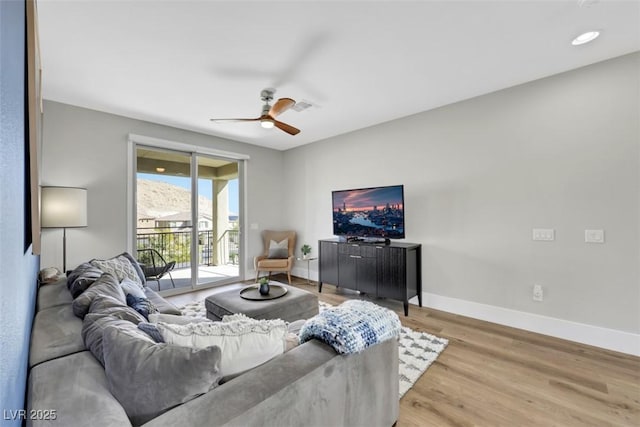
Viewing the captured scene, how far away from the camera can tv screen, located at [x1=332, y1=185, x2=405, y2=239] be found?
11.6 feet

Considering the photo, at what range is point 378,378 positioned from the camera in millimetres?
1362

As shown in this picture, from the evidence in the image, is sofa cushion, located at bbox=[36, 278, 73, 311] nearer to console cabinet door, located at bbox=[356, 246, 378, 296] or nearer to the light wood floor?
the light wood floor

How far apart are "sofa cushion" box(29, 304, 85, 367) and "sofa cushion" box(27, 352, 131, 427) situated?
142mm

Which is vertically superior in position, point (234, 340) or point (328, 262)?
point (234, 340)

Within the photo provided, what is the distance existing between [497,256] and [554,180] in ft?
3.15

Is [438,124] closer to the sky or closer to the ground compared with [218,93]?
closer to the ground

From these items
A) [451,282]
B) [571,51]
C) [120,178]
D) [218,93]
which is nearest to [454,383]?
[451,282]

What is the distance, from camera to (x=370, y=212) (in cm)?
379

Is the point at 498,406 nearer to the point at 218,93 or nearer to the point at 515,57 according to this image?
the point at 515,57

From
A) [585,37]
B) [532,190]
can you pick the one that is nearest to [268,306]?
[532,190]

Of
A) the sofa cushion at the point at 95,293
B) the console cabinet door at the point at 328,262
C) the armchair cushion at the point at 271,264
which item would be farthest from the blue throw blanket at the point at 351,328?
the armchair cushion at the point at 271,264

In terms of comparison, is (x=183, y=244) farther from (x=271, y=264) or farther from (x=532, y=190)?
(x=532, y=190)

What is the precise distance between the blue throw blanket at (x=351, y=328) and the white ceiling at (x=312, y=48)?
1.97m

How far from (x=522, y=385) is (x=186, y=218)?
4501 millimetres
